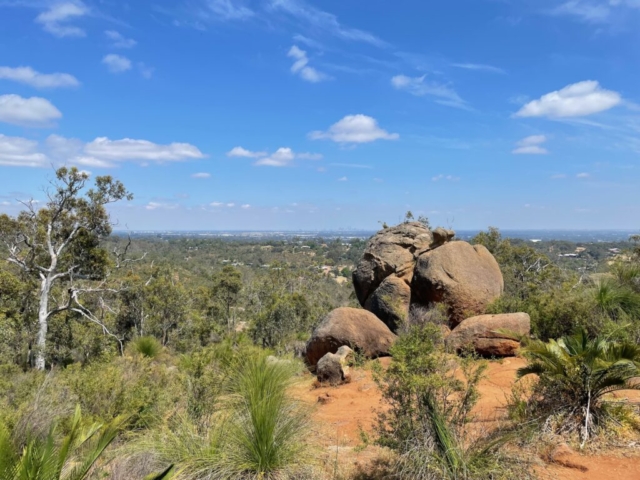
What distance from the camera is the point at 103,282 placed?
730 inches

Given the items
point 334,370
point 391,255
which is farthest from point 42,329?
point 391,255

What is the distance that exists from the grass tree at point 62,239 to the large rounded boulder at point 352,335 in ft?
29.3

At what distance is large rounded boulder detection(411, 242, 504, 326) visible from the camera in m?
13.7

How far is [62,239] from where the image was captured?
18109 mm

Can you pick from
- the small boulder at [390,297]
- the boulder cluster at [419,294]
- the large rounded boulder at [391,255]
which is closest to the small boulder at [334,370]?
the boulder cluster at [419,294]

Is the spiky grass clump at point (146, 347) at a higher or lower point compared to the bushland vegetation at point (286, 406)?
lower

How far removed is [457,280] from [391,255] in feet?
9.18

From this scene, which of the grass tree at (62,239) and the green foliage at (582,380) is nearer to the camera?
the green foliage at (582,380)

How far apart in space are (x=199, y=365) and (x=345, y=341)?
751 cm

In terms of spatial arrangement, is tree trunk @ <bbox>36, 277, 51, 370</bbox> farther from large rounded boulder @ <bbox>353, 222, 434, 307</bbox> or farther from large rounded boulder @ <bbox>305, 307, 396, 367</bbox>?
large rounded boulder @ <bbox>353, 222, 434, 307</bbox>

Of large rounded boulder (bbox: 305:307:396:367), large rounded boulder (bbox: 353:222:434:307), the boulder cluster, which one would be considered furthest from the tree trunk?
large rounded boulder (bbox: 353:222:434:307)

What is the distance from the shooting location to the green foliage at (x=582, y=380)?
17.1 ft

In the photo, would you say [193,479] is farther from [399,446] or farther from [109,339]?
[109,339]

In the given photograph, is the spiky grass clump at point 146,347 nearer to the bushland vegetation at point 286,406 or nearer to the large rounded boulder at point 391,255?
the bushland vegetation at point 286,406
